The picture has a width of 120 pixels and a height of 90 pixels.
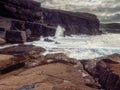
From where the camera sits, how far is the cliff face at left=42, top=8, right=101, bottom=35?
62031mm

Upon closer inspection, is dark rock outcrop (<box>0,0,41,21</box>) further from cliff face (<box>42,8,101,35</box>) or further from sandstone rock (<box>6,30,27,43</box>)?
cliff face (<box>42,8,101,35</box>)

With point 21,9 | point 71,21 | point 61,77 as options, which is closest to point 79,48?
point 61,77

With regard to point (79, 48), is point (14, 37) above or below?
above

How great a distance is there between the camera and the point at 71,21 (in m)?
69.9

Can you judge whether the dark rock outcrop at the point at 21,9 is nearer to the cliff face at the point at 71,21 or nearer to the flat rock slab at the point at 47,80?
the flat rock slab at the point at 47,80

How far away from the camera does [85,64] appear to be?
919cm

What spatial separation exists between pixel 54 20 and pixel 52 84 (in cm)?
5730

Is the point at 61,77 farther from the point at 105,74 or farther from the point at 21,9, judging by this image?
the point at 21,9

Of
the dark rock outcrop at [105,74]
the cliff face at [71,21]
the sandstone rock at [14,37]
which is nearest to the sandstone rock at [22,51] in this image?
the dark rock outcrop at [105,74]

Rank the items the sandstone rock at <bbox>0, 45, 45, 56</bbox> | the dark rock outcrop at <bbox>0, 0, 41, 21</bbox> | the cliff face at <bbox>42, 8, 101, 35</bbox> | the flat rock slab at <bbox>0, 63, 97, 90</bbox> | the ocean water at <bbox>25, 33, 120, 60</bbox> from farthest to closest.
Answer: the cliff face at <bbox>42, 8, 101, 35</bbox>
the dark rock outcrop at <bbox>0, 0, 41, 21</bbox>
the ocean water at <bbox>25, 33, 120, 60</bbox>
the sandstone rock at <bbox>0, 45, 45, 56</bbox>
the flat rock slab at <bbox>0, 63, 97, 90</bbox>

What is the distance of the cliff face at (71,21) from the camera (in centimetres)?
6203

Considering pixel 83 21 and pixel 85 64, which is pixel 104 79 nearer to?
pixel 85 64

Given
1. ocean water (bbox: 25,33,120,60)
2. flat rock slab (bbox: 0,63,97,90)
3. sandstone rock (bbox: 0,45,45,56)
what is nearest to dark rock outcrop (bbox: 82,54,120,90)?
flat rock slab (bbox: 0,63,97,90)

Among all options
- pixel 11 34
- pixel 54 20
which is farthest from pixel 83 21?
pixel 11 34
